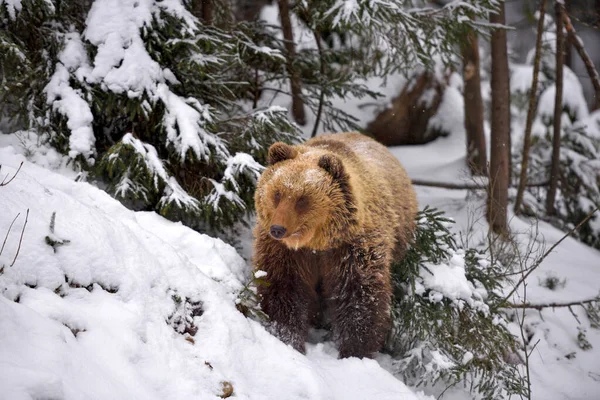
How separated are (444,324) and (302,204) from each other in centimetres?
192

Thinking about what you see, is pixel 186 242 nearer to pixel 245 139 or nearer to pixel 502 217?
pixel 245 139

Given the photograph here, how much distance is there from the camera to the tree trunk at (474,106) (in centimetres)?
822

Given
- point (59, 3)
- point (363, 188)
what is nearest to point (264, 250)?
point (363, 188)

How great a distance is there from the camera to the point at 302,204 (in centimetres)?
347

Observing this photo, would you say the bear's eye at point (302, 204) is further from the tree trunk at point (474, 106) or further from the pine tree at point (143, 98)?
the tree trunk at point (474, 106)

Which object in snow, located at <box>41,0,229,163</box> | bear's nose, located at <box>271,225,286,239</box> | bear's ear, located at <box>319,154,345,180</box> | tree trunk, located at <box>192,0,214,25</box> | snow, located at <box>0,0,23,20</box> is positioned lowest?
bear's nose, located at <box>271,225,286,239</box>

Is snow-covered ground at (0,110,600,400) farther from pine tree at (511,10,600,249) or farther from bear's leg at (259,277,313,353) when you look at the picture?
pine tree at (511,10,600,249)

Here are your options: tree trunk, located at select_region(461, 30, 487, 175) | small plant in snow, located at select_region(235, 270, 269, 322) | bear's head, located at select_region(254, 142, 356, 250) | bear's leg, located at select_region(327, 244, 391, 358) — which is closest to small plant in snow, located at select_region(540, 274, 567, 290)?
tree trunk, located at select_region(461, 30, 487, 175)

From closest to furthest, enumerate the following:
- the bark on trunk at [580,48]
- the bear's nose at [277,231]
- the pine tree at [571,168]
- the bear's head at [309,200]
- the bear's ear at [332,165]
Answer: the bear's nose at [277,231] → the bear's head at [309,200] → the bear's ear at [332,165] → the bark on trunk at [580,48] → the pine tree at [571,168]

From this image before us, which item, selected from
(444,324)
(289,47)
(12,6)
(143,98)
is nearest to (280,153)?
(143,98)

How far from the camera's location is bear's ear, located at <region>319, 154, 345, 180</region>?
357 cm

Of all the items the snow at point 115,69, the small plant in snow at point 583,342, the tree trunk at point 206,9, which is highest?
the tree trunk at point 206,9

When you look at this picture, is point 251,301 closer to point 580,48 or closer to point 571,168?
point 580,48

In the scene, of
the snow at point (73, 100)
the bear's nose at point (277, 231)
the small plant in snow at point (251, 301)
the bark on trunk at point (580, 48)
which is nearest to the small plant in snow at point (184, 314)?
the small plant in snow at point (251, 301)
